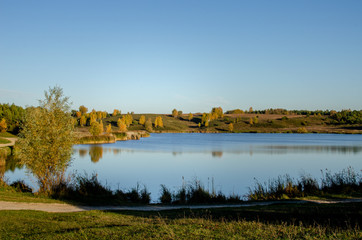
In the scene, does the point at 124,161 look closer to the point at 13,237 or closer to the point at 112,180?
the point at 112,180

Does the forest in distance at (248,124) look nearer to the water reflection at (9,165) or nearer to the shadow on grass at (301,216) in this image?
the water reflection at (9,165)

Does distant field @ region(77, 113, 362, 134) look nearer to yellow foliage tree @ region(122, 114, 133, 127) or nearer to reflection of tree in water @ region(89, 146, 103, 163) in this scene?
yellow foliage tree @ region(122, 114, 133, 127)

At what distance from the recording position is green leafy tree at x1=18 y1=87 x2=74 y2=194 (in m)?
18.2

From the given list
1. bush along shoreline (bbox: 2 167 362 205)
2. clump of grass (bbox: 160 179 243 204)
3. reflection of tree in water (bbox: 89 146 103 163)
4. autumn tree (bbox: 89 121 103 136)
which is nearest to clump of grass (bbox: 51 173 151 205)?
bush along shoreline (bbox: 2 167 362 205)

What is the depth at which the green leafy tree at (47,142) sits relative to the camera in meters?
18.2

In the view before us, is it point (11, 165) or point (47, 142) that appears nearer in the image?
point (47, 142)

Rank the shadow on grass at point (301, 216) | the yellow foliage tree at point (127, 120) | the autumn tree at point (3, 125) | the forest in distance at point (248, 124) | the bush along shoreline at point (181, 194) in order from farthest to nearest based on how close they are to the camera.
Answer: the yellow foliage tree at point (127, 120)
the forest in distance at point (248, 124)
the autumn tree at point (3, 125)
the bush along shoreline at point (181, 194)
the shadow on grass at point (301, 216)

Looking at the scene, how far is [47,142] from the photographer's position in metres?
18.5

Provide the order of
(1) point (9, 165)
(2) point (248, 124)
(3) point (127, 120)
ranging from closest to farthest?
(1) point (9, 165) < (3) point (127, 120) < (2) point (248, 124)

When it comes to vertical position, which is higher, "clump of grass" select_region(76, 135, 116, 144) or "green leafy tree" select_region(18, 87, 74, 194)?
"green leafy tree" select_region(18, 87, 74, 194)

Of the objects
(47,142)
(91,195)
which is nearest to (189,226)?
(91,195)

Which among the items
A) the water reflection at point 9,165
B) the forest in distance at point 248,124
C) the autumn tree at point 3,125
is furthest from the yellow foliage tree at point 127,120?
the water reflection at point 9,165

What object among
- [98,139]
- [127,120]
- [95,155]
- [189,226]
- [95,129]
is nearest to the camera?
[189,226]

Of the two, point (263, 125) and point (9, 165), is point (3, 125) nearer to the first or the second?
point (9, 165)
